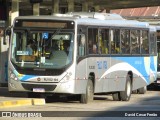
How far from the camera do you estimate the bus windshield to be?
1959 cm

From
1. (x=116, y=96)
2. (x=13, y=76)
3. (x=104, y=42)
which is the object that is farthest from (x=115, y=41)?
(x=13, y=76)

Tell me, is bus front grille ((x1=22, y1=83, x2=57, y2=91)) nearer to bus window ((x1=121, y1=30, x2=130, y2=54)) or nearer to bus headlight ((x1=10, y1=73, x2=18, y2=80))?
bus headlight ((x1=10, y1=73, x2=18, y2=80))

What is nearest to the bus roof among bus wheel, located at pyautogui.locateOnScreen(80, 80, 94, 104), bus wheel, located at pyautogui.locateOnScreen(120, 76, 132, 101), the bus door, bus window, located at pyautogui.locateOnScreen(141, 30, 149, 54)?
bus window, located at pyautogui.locateOnScreen(141, 30, 149, 54)

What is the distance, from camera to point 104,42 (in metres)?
21.6

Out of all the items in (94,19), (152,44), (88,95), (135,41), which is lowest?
(88,95)

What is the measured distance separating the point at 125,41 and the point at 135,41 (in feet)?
3.55

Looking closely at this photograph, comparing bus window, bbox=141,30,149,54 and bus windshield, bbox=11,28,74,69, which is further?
bus window, bbox=141,30,149,54

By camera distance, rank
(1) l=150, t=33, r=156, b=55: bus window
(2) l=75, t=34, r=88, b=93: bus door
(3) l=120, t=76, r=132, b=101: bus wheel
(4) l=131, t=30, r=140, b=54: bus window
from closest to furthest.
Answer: (2) l=75, t=34, r=88, b=93: bus door → (3) l=120, t=76, r=132, b=101: bus wheel → (4) l=131, t=30, r=140, b=54: bus window → (1) l=150, t=33, r=156, b=55: bus window

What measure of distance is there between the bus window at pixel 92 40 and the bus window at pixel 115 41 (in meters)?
1.16

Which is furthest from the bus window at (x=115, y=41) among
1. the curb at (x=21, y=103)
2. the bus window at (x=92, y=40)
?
the curb at (x=21, y=103)

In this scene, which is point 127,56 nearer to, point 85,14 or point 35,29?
point 85,14

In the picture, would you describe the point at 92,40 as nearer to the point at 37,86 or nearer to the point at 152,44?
the point at 37,86

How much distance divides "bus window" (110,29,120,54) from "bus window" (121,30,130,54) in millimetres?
345

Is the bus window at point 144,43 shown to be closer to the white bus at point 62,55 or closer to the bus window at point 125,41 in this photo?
the bus window at point 125,41
